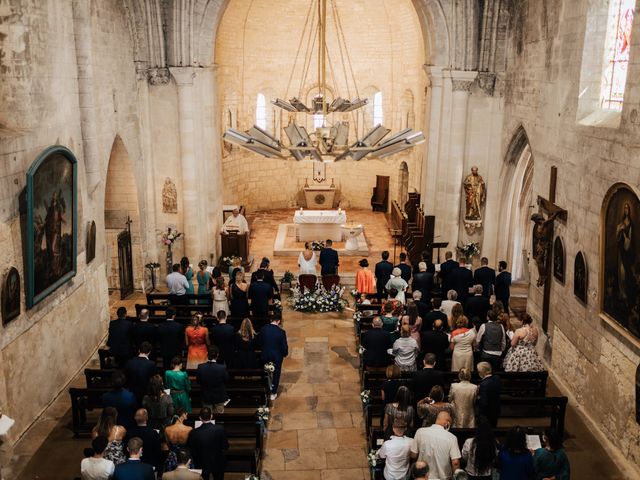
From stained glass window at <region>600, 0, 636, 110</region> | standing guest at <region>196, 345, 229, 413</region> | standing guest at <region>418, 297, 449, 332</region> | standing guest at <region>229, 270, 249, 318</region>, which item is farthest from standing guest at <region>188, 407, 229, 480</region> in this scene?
stained glass window at <region>600, 0, 636, 110</region>

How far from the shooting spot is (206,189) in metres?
19.1

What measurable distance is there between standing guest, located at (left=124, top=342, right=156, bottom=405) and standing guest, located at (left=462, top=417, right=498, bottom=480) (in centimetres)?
447

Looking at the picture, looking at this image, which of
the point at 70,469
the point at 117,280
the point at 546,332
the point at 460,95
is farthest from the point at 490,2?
the point at 70,469

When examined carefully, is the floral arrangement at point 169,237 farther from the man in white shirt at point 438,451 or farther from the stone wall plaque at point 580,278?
the man in white shirt at point 438,451

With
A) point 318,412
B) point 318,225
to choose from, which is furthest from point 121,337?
point 318,225

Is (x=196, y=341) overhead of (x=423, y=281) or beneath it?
beneath

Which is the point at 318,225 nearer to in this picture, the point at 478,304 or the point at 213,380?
the point at 478,304

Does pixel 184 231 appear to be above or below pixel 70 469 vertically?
above

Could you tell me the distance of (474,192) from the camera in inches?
736

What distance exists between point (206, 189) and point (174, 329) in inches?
315

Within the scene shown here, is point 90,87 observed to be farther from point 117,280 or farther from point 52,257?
point 117,280

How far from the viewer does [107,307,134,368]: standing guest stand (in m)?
11.6

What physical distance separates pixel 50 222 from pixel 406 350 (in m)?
Answer: 6.05

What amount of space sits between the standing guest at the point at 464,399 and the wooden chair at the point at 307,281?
269 inches
